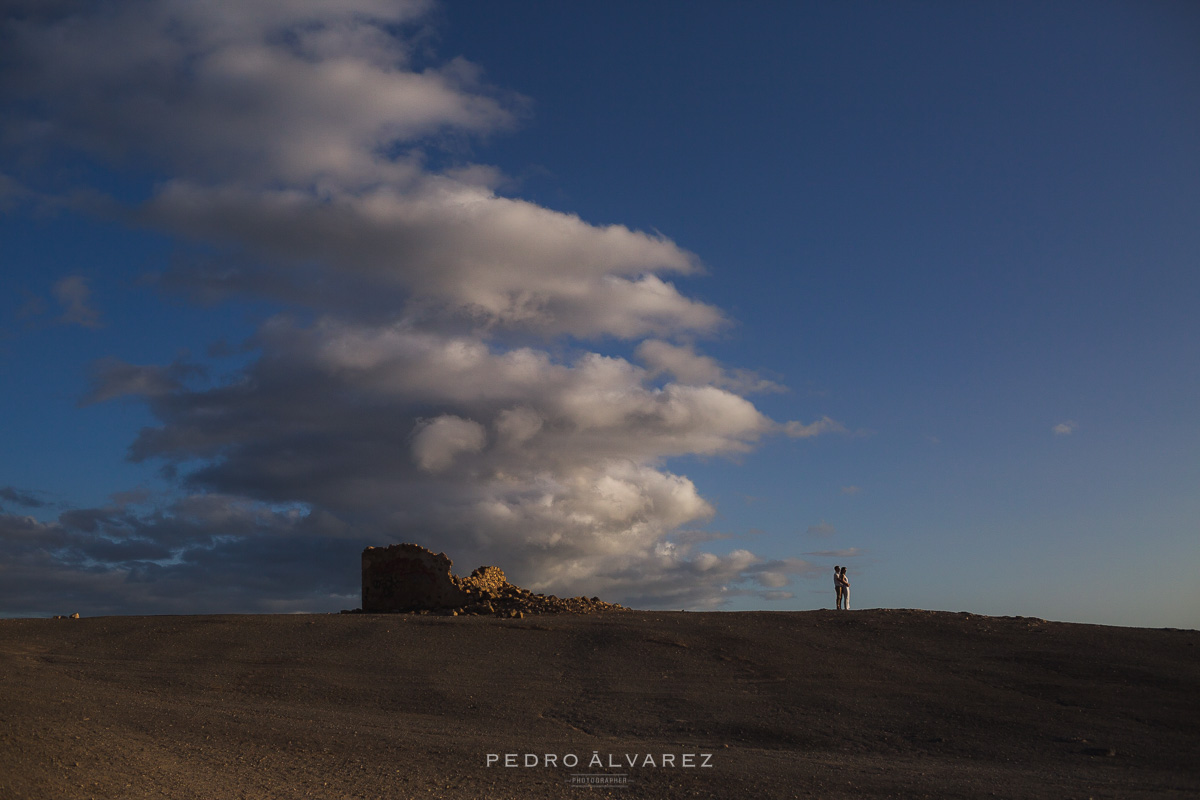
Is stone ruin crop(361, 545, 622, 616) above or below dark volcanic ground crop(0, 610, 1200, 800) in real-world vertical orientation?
above

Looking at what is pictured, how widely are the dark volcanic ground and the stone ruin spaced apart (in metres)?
5.00

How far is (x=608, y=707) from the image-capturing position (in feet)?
47.1

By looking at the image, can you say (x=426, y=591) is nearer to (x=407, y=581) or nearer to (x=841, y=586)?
(x=407, y=581)

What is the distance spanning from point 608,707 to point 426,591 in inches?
550

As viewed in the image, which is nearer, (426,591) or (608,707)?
(608,707)

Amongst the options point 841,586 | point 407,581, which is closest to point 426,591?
point 407,581

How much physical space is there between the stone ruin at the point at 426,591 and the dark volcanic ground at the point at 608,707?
5.00m

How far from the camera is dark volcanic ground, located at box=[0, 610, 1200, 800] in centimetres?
1060

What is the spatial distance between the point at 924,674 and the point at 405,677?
9.73m

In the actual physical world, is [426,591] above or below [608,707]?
above

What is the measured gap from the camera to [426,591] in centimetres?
2711

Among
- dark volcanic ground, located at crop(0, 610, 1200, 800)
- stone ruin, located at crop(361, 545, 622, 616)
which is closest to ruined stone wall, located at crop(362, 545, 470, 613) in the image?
stone ruin, located at crop(361, 545, 622, 616)

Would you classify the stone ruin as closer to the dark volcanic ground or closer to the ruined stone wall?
the ruined stone wall

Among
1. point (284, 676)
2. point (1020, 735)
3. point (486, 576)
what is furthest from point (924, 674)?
point (486, 576)
